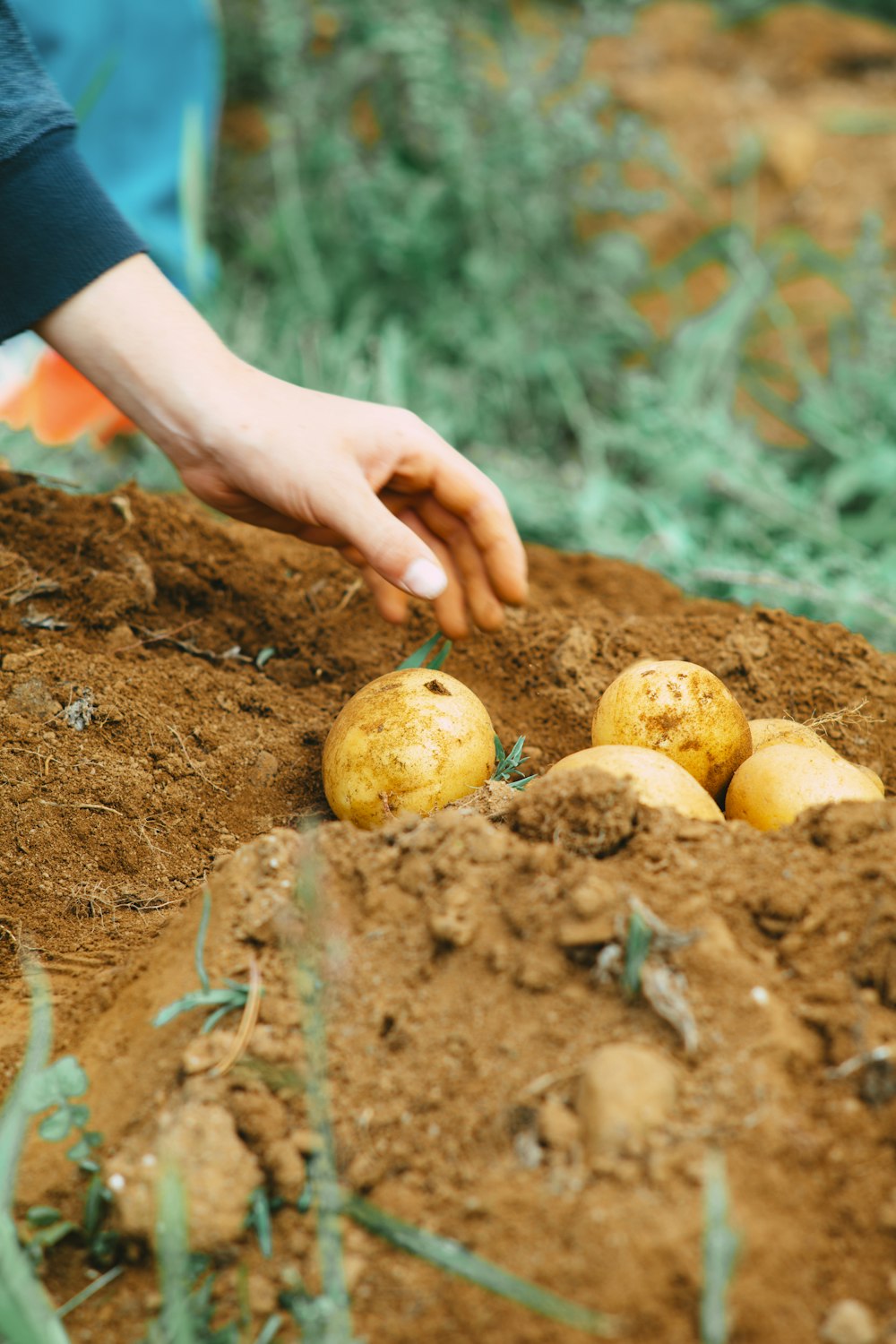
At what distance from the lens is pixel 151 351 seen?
215cm

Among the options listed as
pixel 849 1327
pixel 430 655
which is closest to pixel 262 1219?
pixel 849 1327

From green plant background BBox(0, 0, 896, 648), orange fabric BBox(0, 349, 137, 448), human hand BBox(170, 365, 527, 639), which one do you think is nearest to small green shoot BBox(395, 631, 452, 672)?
human hand BBox(170, 365, 527, 639)

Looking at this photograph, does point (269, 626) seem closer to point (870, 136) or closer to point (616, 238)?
point (616, 238)

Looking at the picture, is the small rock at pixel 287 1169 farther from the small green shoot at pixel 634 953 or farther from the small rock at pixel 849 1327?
the small rock at pixel 849 1327

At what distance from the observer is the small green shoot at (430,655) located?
2383 millimetres

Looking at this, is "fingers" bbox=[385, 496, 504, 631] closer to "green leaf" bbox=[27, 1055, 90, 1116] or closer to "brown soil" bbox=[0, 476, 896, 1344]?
"brown soil" bbox=[0, 476, 896, 1344]

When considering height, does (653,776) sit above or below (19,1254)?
below

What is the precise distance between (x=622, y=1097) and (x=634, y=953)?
0.57ft

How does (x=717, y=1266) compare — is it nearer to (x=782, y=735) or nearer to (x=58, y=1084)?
(x=58, y=1084)

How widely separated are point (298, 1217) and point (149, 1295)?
193 mm

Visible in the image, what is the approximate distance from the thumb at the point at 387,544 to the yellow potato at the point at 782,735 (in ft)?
2.29

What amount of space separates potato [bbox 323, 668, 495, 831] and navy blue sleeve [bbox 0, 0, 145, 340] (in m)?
1.04

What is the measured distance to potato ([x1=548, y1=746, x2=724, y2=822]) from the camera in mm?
1722

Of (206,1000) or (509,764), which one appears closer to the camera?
(206,1000)
